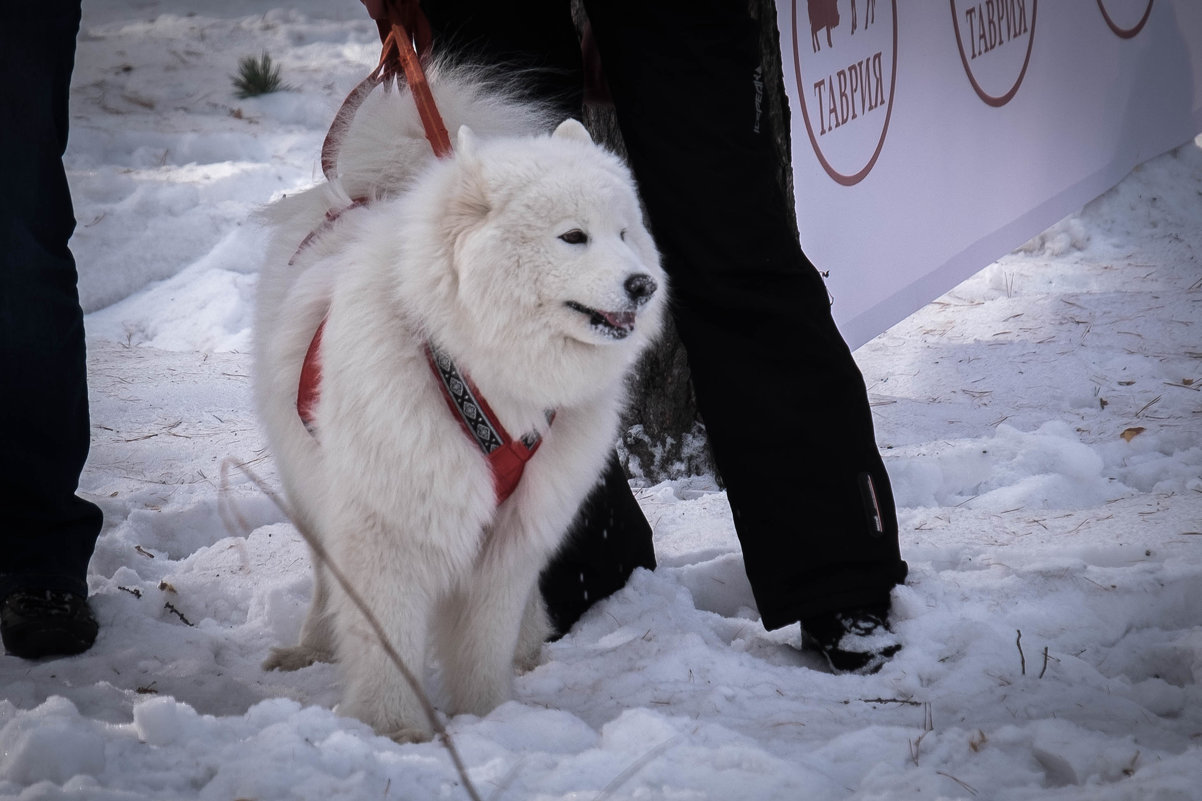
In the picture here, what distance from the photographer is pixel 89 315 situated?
16.4 feet

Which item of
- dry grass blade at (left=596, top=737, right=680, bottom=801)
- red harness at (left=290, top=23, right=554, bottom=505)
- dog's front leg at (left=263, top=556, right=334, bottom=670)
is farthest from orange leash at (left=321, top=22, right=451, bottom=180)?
dry grass blade at (left=596, top=737, right=680, bottom=801)

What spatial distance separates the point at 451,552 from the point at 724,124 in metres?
1.06

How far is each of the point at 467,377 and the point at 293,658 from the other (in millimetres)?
909

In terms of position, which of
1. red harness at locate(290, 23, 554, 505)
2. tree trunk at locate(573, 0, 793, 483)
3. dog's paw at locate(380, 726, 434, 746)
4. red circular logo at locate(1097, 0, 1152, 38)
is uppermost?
red harness at locate(290, 23, 554, 505)

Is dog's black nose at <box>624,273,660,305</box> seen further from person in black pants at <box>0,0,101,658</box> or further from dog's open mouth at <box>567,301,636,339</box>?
person in black pants at <box>0,0,101,658</box>

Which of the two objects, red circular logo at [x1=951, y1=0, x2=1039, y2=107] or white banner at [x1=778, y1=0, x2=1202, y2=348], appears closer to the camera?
white banner at [x1=778, y1=0, x2=1202, y2=348]

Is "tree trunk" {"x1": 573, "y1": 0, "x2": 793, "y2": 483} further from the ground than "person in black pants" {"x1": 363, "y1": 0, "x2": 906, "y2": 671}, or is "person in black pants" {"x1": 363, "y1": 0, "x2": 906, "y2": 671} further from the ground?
"person in black pants" {"x1": 363, "y1": 0, "x2": 906, "y2": 671}

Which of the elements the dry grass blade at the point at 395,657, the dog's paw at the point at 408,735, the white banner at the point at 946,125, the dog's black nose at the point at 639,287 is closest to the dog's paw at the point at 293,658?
the dry grass blade at the point at 395,657

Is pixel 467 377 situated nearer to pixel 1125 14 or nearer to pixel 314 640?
pixel 314 640

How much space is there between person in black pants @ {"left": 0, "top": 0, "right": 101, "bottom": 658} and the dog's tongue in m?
1.25

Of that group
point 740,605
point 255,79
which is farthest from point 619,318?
point 255,79

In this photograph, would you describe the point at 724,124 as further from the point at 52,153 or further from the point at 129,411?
the point at 129,411

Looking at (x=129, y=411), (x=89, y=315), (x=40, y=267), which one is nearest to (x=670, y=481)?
(x=40, y=267)

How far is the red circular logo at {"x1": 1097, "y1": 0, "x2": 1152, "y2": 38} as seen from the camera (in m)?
5.62
